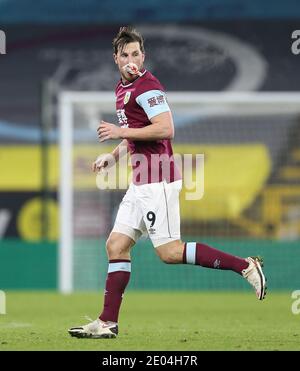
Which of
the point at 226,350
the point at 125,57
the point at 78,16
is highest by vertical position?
the point at 78,16

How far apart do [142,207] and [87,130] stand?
830 centimetres

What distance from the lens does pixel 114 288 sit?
720 centimetres

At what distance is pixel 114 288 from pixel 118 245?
286 mm

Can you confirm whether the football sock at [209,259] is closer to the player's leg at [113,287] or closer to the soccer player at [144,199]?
the soccer player at [144,199]

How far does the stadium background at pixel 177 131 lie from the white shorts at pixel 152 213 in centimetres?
683

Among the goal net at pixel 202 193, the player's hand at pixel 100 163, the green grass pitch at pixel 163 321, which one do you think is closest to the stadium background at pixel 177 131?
the goal net at pixel 202 193

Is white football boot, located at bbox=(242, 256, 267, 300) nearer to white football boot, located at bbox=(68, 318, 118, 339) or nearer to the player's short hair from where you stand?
white football boot, located at bbox=(68, 318, 118, 339)

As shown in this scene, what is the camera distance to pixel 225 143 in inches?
580

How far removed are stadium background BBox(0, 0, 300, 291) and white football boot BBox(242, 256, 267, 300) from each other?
22.3ft

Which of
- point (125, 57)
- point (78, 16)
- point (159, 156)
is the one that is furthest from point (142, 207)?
point (78, 16)

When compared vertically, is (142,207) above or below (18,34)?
below

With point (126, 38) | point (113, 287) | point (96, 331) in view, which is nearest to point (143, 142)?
point (126, 38)
